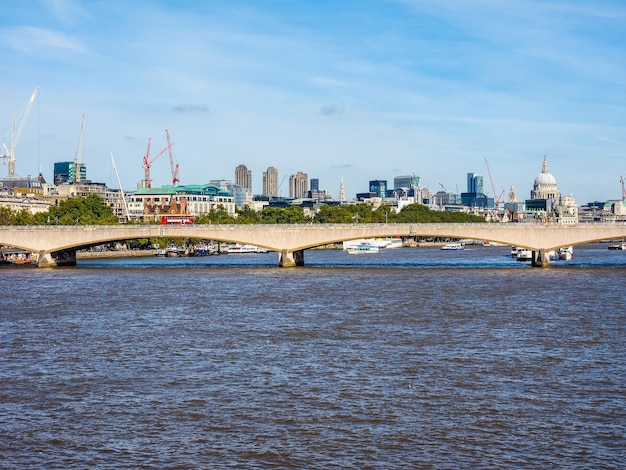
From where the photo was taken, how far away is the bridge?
9594 cm

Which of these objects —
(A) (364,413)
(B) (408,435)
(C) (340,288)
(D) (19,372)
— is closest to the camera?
(B) (408,435)

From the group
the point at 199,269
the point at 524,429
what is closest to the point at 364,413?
the point at 524,429

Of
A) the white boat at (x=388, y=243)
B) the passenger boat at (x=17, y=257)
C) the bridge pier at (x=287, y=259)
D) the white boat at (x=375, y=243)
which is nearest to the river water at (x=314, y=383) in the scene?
the bridge pier at (x=287, y=259)

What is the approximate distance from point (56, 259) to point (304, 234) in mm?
28713

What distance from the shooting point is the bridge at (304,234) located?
9594cm

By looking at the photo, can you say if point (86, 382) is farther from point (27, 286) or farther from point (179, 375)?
point (27, 286)

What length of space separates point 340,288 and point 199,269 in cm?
3066

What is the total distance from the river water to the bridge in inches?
1433

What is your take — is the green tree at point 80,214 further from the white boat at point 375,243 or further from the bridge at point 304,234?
the bridge at point 304,234

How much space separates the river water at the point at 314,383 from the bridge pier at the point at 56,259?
144 feet

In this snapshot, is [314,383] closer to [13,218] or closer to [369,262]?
[369,262]

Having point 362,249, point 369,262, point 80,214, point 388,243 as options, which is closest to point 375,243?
point 362,249

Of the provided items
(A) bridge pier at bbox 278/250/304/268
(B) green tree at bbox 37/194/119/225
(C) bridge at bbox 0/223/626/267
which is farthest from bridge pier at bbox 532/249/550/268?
(B) green tree at bbox 37/194/119/225

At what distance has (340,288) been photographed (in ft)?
230
